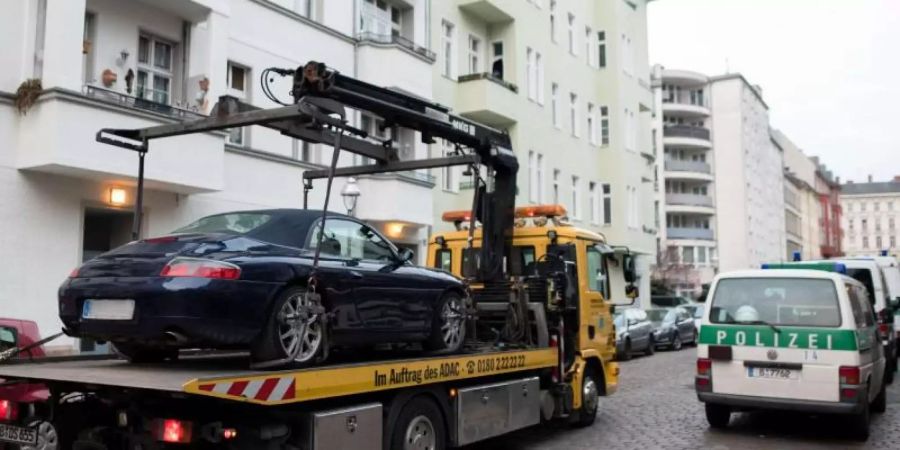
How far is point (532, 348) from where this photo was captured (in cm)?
955

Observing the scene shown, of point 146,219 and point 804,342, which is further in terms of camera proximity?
point 146,219

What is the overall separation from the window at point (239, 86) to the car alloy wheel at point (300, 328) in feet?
34.7

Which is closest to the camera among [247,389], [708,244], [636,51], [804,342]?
[247,389]

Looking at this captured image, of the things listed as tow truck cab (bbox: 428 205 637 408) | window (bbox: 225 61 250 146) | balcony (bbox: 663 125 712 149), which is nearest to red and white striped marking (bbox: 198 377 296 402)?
tow truck cab (bbox: 428 205 637 408)

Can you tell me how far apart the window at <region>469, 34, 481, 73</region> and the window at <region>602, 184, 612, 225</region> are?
9.80 m

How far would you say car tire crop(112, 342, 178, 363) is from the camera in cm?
670

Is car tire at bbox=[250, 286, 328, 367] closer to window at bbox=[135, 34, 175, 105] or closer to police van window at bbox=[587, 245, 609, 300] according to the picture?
police van window at bbox=[587, 245, 609, 300]

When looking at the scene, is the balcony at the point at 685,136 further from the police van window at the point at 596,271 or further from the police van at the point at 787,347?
the police van at the point at 787,347

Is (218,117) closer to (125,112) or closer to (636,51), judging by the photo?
(125,112)

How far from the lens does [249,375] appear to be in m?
5.52

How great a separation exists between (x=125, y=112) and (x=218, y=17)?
314 centimetres

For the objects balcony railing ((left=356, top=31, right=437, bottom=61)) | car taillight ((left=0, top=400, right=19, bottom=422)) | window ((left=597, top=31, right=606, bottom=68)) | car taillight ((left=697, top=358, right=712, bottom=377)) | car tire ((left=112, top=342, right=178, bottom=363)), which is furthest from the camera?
window ((left=597, top=31, right=606, bottom=68))

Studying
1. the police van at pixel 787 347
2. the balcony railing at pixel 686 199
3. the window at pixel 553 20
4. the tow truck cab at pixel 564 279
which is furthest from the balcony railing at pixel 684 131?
the police van at pixel 787 347

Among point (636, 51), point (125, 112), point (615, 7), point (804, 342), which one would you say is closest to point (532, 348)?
point (804, 342)
